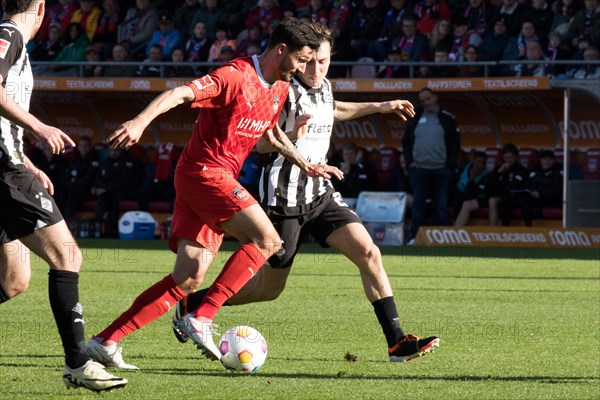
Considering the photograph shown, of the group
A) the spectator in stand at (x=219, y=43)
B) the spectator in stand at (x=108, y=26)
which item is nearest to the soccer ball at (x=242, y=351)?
the spectator in stand at (x=219, y=43)

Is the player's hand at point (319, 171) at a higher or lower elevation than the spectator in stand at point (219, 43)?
higher

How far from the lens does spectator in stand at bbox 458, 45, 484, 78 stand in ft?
64.3

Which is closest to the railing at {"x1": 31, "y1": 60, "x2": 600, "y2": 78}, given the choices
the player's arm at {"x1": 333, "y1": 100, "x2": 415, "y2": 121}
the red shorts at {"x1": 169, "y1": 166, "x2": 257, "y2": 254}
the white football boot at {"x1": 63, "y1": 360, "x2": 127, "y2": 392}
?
the player's arm at {"x1": 333, "y1": 100, "x2": 415, "y2": 121}

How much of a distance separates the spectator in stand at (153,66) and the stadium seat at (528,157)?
21.8ft

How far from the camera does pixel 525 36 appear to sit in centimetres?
1928

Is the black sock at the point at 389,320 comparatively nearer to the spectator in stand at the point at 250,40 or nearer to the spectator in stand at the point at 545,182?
the spectator in stand at the point at 545,182

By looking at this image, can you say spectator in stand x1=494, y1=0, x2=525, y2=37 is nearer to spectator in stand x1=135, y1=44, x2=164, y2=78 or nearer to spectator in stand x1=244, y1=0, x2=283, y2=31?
spectator in stand x1=244, y1=0, x2=283, y2=31

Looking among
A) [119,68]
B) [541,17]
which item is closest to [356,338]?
[541,17]

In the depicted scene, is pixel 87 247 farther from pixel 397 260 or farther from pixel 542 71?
pixel 542 71

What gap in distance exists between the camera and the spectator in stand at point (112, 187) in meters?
21.6

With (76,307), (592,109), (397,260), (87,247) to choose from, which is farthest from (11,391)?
(592,109)

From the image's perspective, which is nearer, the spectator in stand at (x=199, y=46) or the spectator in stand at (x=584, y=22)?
the spectator in stand at (x=584, y=22)

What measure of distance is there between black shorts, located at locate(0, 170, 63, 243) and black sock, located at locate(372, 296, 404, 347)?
91.7 inches

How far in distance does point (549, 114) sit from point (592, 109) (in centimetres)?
80
